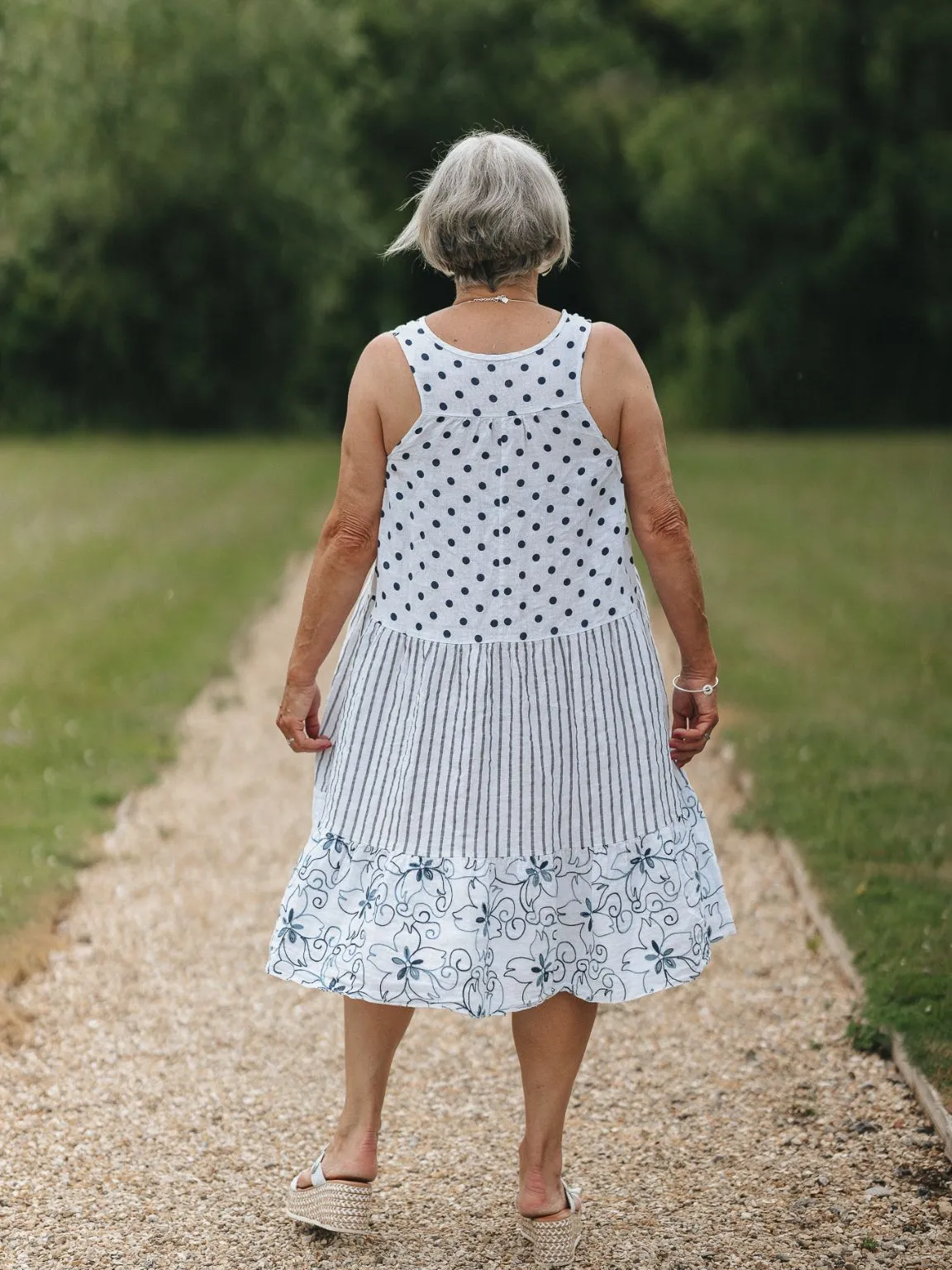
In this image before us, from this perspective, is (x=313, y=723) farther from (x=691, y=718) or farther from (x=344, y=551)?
(x=691, y=718)

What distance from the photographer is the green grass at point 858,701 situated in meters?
4.67

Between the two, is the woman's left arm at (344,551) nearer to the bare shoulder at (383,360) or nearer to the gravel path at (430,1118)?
the bare shoulder at (383,360)

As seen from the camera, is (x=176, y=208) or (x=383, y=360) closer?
(x=383, y=360)

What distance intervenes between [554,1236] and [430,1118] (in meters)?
0.79

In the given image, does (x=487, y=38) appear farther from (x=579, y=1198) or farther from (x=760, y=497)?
(x=579, y=1198)

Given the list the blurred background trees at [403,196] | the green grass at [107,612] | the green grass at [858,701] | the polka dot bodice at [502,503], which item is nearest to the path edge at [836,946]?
the green grass at [858,701]

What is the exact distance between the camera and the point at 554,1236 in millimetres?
2967

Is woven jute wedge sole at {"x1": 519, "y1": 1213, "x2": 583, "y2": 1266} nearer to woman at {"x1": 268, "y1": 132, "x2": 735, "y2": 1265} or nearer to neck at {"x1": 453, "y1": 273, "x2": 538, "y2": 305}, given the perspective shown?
woman at {"x1": 268, "y1": 132, "x2": 735, "y2": 1265}

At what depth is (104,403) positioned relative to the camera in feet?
104

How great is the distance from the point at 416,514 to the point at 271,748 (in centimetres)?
493

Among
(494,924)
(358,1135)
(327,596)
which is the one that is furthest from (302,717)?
(358,1135)

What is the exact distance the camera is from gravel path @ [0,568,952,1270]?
304 centimetres

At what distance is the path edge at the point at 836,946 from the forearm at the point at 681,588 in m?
1.30

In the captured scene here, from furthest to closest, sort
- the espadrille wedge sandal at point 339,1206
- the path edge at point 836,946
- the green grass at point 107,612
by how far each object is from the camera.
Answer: the green grass at point 107,612 < the path edge at point 836,946 < the espadrille wedge sandal at point 339,1206
